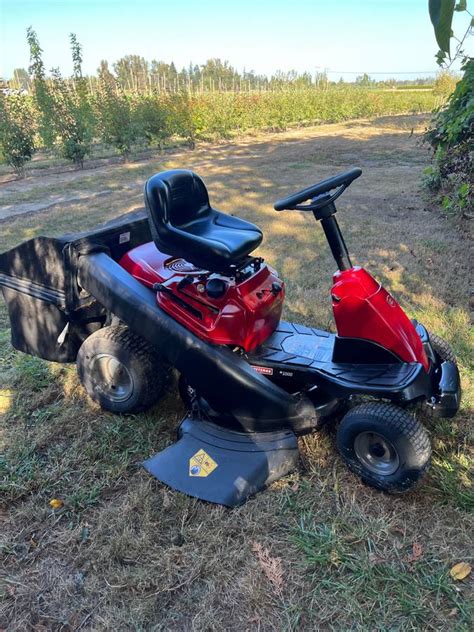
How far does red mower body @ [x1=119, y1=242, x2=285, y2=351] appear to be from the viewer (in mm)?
2348

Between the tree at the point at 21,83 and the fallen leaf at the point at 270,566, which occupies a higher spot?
the tree at the point at 21,83

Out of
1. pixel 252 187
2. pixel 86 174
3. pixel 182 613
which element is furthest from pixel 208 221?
pixel 86 174

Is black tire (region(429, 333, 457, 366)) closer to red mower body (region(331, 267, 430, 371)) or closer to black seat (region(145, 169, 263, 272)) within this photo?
red mower body (region(331, 267, 430, 371))

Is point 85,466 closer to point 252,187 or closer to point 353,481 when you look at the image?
point 353,481

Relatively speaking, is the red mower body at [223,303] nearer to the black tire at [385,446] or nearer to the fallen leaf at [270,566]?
the black tire at [385,446]

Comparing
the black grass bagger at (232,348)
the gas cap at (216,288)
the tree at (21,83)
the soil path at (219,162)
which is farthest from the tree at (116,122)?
the gas cap at (216,288)

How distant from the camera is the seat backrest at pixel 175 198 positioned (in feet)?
7.70

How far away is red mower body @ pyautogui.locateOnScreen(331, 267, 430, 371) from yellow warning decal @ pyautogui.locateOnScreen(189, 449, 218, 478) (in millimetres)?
886

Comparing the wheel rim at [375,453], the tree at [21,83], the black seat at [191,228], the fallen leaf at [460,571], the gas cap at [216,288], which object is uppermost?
the tree at [21,83]

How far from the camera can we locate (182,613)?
177 cm

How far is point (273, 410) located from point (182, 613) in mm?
900

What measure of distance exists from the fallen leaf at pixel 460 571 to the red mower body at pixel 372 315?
79 cm

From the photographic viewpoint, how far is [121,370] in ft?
8.84

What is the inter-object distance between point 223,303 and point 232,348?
25cm
